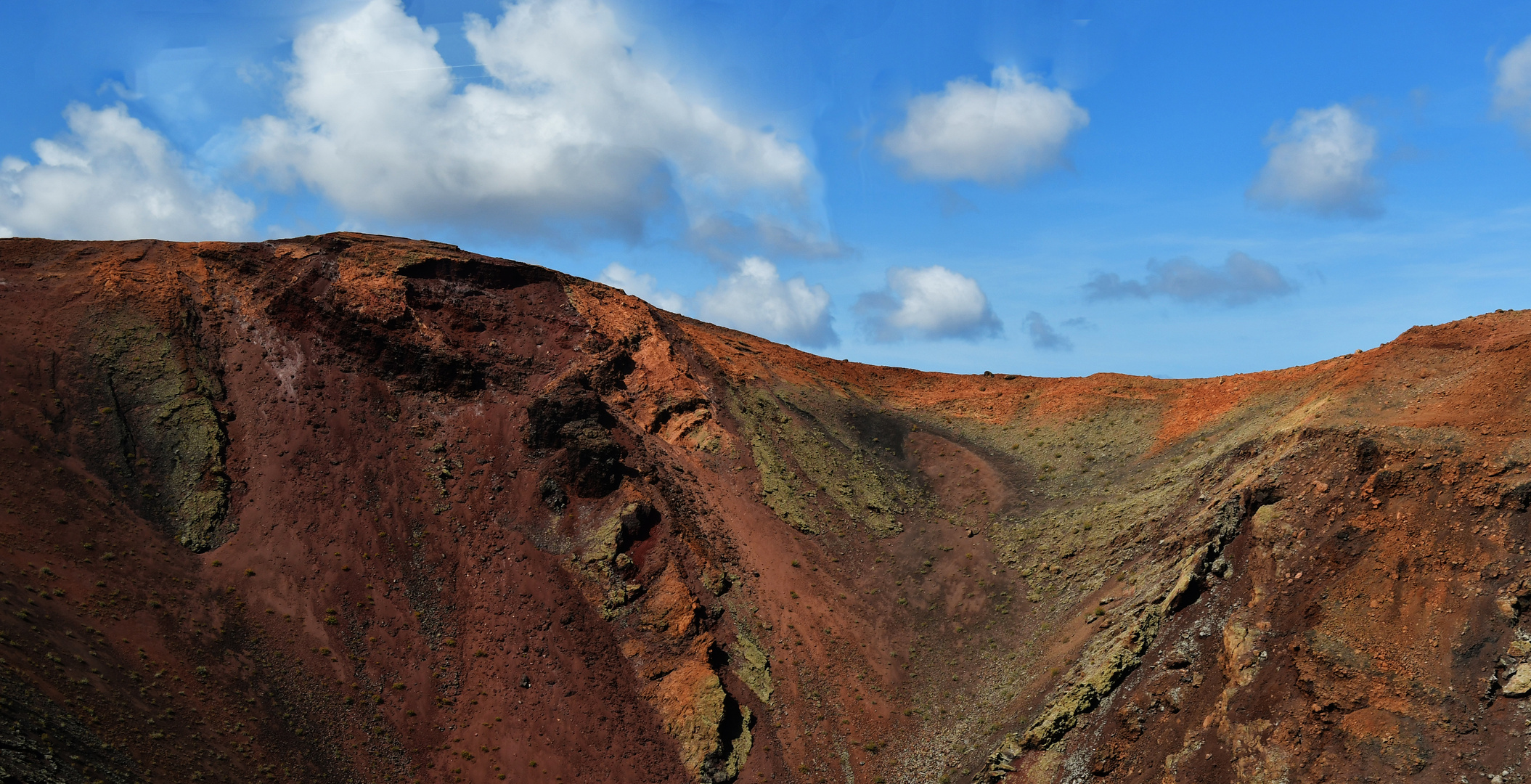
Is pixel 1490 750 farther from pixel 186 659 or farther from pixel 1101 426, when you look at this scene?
pixel 186 659

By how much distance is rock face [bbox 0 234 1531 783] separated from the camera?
21.1 metres

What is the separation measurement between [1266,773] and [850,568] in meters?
17.9

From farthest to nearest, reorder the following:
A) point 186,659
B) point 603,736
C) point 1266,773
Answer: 1. point 603,736
2. point 186,659
3. point 1266,773

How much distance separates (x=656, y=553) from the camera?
31438 millimetres

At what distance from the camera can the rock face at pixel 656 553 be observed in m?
21.1

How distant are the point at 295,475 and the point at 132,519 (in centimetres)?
487

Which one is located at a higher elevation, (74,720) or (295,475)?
(295,475)

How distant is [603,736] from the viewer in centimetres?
2717

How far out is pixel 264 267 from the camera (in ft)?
120

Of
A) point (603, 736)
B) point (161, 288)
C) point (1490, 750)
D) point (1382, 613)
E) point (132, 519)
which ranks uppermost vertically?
point (161, 288)

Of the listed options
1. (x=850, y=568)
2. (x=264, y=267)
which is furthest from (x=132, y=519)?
(x=850, y=568)

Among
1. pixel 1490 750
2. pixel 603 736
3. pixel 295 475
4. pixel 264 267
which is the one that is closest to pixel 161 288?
pixel 264 267

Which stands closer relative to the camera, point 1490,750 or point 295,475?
point 1490,750

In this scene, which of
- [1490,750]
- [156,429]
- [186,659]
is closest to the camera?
[1490,750]
